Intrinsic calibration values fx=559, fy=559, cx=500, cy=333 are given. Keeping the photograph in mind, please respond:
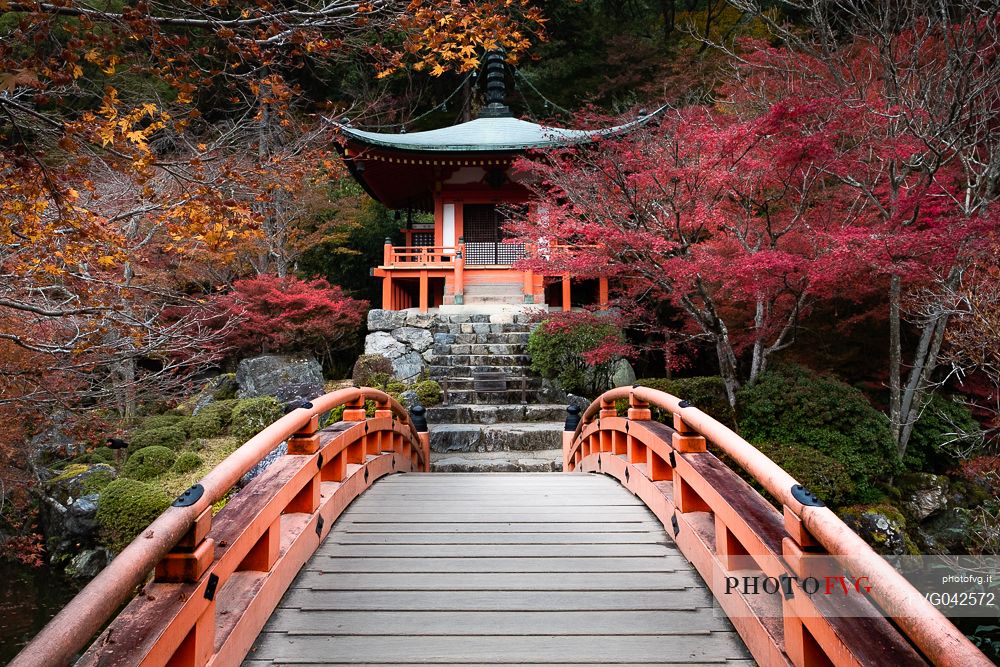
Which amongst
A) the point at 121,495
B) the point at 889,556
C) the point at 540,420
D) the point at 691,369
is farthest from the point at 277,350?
the point at 889,556

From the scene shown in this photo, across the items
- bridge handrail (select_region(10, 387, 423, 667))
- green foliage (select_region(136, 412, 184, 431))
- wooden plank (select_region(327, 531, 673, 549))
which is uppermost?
bridge handrail (select_region(10, 387, 423, 667))

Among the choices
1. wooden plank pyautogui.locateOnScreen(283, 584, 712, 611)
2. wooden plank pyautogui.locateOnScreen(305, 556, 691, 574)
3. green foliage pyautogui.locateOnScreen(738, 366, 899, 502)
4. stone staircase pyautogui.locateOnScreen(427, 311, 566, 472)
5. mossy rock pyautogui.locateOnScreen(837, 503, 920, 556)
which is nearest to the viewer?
wooden plank pyautogui.locateOnScreen(283, 584, 712, 611)

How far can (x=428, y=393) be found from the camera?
920cm

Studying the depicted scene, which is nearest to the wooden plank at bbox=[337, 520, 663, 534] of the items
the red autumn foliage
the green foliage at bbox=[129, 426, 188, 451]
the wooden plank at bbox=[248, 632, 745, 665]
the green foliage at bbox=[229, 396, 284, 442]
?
the wooden plank at bbox=[248, 632, 745, 665]

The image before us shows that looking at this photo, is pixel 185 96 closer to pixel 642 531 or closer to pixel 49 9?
pixel 49 9

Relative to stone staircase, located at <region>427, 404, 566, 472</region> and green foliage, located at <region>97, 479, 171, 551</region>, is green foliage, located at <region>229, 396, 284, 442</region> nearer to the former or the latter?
green foliage, located at <region>97, 479, 171, 551</region>

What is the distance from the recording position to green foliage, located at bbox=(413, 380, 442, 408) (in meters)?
9.14

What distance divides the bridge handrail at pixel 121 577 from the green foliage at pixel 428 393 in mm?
6783

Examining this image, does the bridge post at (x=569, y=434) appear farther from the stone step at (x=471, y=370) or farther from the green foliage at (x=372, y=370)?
the green foliage at (x=372, y=370)

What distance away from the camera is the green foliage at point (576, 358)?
9.33 metres

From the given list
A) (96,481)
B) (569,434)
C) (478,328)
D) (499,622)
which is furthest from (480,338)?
(499,622)

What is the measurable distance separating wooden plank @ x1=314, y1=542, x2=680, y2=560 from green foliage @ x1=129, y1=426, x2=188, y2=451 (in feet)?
25.8

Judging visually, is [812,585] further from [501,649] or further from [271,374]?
[271,374]

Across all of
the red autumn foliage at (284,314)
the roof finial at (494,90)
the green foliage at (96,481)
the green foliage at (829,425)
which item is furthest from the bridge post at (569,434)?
the roof finial at (494,90)
